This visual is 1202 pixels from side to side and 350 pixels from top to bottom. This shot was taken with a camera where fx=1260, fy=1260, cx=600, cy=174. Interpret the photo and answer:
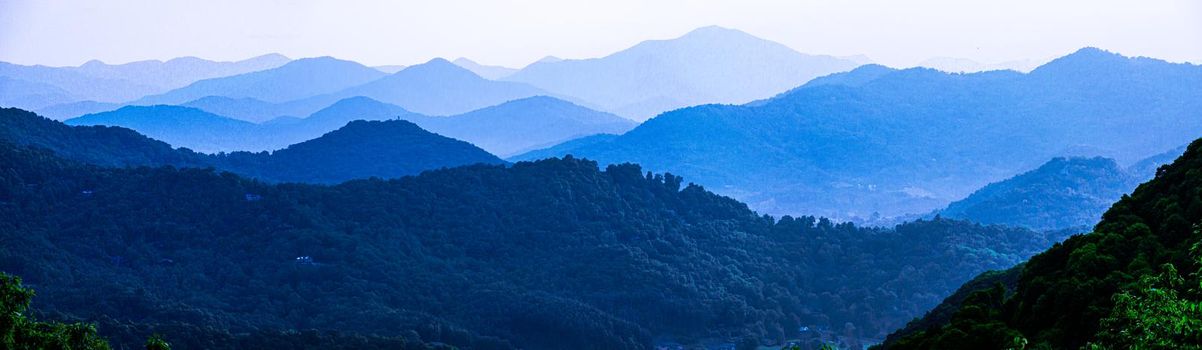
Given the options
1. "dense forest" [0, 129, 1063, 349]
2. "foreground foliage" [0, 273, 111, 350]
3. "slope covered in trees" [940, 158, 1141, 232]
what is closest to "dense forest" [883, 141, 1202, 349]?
"foreground foliage" [0, 273, 111, 350]

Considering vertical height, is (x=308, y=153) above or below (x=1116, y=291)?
above

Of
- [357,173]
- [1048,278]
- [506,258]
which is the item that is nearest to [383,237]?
[506,258]

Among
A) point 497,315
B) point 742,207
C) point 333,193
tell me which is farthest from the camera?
point 742,207

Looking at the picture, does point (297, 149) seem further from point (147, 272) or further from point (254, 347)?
point (254, 347)

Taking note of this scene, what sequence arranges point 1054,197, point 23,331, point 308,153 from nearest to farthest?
point 23,331
point 308,153
point 1054,197

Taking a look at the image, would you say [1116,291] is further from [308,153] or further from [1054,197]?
[1054,197]

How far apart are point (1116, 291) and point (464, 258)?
4930cm

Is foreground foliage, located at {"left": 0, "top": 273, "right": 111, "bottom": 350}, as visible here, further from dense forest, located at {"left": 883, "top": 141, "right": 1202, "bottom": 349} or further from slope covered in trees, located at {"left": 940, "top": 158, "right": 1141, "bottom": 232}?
slope covered in trees, located at {"left": 940, "top": 158, "right": 1141, "bottom": 232}

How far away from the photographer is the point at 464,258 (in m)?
64.1

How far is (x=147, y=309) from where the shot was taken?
48750 millimetres

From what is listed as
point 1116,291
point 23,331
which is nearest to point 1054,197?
point 1116,291

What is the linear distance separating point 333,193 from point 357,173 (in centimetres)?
2553

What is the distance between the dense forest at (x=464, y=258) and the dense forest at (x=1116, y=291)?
26.9 m

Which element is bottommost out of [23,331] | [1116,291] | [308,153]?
[23,331]
